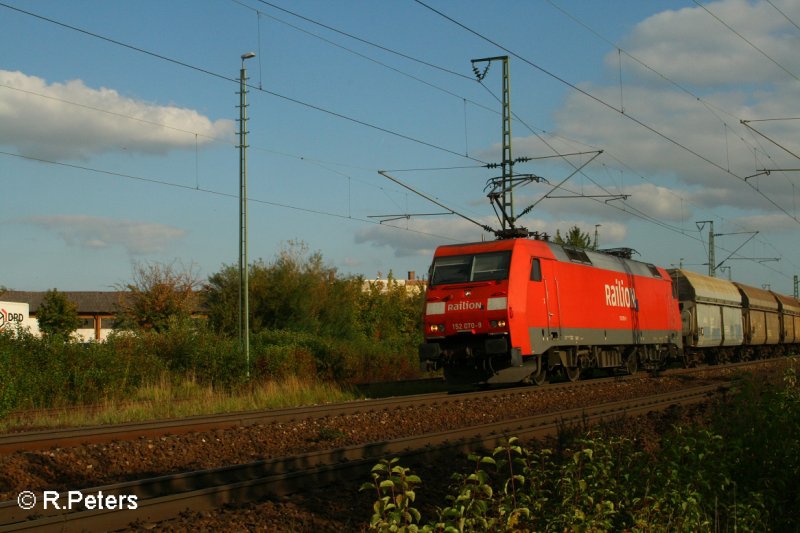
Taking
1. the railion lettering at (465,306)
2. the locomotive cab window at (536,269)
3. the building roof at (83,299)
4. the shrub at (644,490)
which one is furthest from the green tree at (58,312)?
the shrub at (644,490)

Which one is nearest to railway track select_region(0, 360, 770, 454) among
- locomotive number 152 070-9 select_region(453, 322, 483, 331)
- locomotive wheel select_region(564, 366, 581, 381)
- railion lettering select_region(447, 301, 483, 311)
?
locomotive number 152 070-9 select_region(453, 322, 483, 331)

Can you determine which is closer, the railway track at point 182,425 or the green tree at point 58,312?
the railway track at point 182,425

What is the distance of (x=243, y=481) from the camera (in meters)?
8.41

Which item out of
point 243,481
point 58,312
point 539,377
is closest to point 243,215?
point 539,377

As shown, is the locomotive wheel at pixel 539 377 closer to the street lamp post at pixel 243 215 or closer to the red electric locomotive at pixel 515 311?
the red electric locomotive at pixel 515 311

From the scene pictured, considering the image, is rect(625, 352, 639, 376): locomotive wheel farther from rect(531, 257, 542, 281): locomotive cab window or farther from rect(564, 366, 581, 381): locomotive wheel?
rect(531, 257, 542, 281): locomotive cab window

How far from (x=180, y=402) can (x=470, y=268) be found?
7117 millimetres

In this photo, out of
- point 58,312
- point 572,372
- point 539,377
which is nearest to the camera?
point 539,377

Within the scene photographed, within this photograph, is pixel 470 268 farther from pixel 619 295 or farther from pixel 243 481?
pixel 243 481

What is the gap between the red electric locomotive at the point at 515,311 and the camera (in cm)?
1823

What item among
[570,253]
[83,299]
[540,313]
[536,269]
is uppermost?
[83,299]

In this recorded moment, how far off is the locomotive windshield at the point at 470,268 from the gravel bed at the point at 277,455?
2758 millimetres

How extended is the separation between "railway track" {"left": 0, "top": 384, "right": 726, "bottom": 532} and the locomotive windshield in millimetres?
5663

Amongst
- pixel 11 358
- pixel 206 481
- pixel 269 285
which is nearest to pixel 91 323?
pixel 269 285
